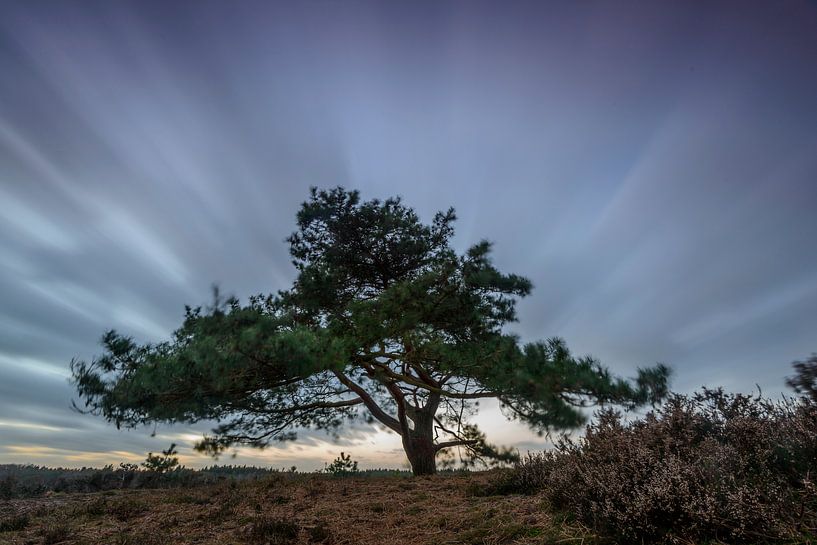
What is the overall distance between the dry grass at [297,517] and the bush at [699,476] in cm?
57

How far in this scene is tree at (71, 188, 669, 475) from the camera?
726cm

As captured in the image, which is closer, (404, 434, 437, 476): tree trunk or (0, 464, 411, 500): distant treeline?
(0, 464, 411, 500): distant treeline

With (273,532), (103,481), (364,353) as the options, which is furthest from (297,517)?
(103,481)

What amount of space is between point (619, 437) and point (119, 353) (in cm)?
845

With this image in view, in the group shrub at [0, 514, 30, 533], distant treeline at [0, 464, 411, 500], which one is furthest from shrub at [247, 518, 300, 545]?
distant treeline at [0, 464, 411, 500]

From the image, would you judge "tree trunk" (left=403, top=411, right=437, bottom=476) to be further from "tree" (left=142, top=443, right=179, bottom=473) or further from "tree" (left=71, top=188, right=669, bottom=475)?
"tree" (left=142, top=443, right=179, bottom=473)

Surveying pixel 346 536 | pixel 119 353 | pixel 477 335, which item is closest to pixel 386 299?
pixel 477 335

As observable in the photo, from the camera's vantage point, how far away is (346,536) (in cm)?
626

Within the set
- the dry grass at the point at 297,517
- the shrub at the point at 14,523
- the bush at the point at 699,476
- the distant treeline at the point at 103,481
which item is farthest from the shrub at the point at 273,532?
the distant treeline at the point at 103,481

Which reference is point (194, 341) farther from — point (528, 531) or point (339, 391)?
point (339, 391)

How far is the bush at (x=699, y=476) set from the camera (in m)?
3.71

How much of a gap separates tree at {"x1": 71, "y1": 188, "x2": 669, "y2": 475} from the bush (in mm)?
959

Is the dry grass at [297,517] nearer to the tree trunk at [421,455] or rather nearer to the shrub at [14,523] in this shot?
the shrub at [14,523]

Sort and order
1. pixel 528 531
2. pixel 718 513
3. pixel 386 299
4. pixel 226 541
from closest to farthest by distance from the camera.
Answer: pixel 718 513
pixel 528 531
pixel 226 541
pixel 386 299
